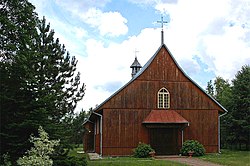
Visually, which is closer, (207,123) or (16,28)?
(16,28)

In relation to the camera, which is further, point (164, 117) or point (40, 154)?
point (164, 117)

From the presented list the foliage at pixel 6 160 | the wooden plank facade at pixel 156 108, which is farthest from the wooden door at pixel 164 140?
the foliage at pixel 6 160

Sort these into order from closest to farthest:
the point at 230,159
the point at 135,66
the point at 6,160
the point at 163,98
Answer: the point at 6,160, the point at 230,159, the point at 163,98, the point at 135,66

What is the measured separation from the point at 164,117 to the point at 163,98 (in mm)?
1505

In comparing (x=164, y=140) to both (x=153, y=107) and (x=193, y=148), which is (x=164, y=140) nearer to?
(x=193, y=148)

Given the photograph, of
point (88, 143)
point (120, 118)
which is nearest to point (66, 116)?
point (120, 118)

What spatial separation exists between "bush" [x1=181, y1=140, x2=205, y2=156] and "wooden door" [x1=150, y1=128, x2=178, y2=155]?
96cm

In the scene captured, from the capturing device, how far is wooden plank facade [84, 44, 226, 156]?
83.5 feet

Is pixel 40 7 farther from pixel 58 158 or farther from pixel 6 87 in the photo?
pixel 58 158

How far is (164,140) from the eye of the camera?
26234mm

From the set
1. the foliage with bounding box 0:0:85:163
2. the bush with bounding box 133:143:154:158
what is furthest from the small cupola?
the foliage with bounding box 0:0:85:163

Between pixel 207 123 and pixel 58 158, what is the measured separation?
14461 mm

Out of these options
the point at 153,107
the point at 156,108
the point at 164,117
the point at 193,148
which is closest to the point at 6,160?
the point at 164,117

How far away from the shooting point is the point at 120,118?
25.6 m
